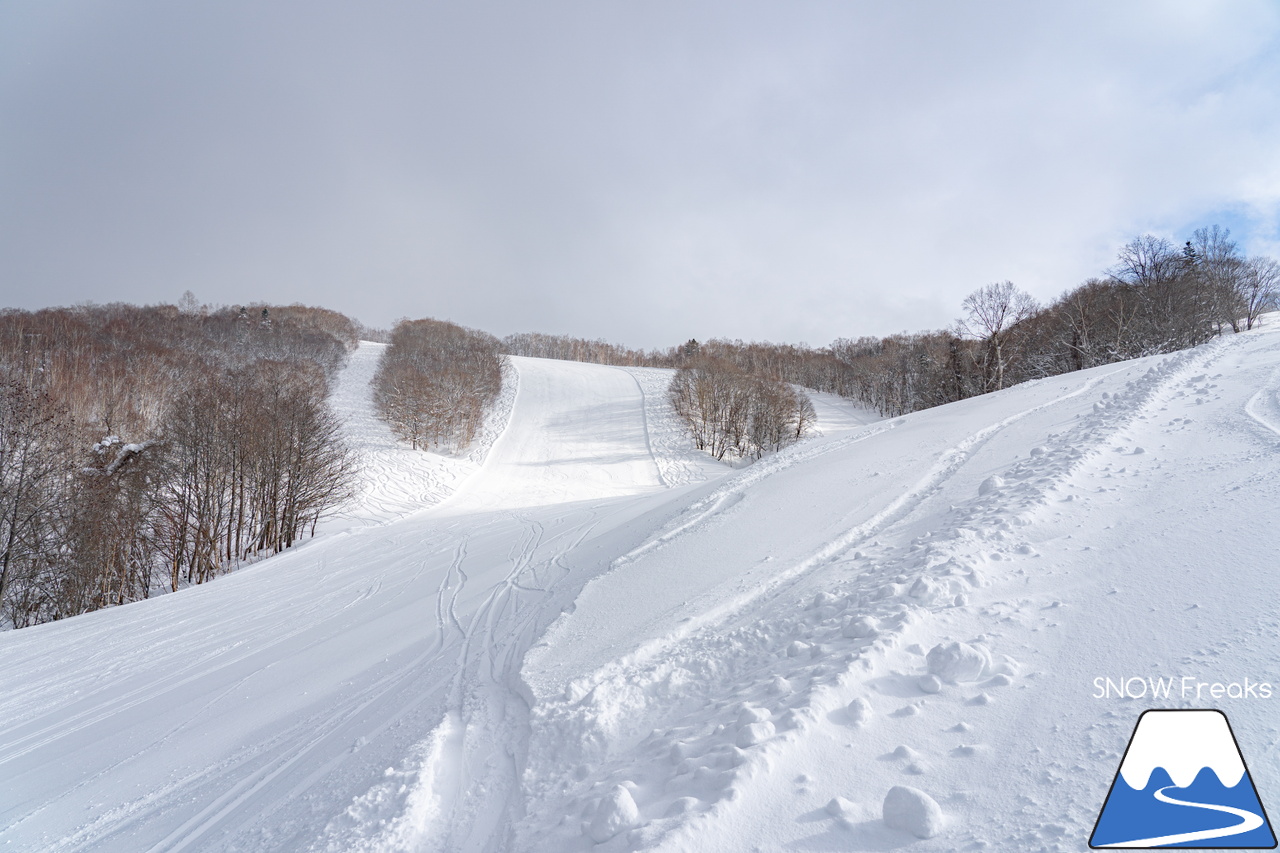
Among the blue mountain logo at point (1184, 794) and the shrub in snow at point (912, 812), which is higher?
the blue mountain logo at point (1184, 794)

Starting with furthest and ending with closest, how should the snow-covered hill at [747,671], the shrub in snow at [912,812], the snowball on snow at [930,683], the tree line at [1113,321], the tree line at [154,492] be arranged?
1. the tree line at [1113,321]
2. the tree line at [154,492]
3. the snowball on snow at [930,683]
4. the snow-covered hill at [747,671]
5. the shrub in snow at [912,812]

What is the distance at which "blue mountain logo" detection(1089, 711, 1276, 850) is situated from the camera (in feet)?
6.41

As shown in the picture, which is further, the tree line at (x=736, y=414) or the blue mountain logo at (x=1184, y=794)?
the tree line at (x=736, y=414)

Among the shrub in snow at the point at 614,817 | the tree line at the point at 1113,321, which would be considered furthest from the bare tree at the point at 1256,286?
the shrub in snow at the point at 614,817

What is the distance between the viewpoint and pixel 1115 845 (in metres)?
1.99

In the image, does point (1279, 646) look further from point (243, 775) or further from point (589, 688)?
point (243, 775)

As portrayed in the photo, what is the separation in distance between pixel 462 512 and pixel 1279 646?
70.2 feet

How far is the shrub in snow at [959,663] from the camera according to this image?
10.0 feet

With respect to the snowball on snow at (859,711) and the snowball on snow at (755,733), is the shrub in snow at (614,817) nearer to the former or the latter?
the snowball on snow at (755,733)

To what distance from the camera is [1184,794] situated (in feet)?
6.90

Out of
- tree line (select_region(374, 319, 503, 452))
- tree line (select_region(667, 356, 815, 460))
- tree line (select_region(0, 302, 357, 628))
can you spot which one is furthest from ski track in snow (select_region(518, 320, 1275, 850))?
tree line (select_region(374, 319, 503, 452))

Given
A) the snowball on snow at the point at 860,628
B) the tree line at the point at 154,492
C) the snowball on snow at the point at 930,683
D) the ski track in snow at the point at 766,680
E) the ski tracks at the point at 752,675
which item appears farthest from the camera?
the tree line at the point at 154,492

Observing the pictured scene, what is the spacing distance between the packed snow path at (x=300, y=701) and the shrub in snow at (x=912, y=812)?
2220mm

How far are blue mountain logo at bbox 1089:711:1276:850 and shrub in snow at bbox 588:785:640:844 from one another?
203cm
